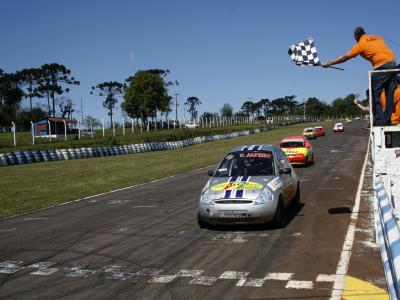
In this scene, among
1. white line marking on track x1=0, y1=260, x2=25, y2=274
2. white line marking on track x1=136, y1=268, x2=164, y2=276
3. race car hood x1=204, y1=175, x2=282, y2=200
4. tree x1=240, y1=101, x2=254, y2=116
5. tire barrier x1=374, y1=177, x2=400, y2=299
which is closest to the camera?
tire barrier x1=374, y1=177, x2=400, y2=299

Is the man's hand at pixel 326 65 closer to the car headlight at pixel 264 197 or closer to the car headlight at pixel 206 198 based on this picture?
the car headlight at pixel 264 197

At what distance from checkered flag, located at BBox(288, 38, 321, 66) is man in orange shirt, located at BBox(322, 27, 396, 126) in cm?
144

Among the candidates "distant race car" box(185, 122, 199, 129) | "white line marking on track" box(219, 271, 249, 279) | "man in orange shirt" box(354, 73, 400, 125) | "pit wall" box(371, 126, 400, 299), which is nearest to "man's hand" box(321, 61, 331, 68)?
"man in orange shirt" box(354, 73, 400, 125)

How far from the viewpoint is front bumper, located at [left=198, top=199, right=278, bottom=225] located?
9.17 meters

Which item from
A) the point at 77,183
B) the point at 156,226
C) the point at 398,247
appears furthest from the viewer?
the point at 77,183

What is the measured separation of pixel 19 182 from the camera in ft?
67.5

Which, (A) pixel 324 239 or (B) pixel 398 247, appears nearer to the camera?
(B) pixel 398 247

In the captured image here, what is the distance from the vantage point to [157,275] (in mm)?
6719

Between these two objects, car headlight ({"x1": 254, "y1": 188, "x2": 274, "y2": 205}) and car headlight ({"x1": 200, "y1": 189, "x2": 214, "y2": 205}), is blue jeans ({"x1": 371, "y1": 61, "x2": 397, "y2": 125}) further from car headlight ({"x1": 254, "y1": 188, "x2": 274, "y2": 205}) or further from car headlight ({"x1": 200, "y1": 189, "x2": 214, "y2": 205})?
car headlight ({"x1": 200, "y1": 189, "x2": 214, "y2": 205})

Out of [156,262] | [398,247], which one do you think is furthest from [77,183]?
[398,247]

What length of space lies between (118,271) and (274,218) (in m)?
3.54

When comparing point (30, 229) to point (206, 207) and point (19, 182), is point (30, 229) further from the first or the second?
point (19, 182)

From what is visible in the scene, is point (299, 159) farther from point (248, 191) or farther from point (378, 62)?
point (378, 62)

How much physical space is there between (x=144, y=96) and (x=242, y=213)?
7072 cm
